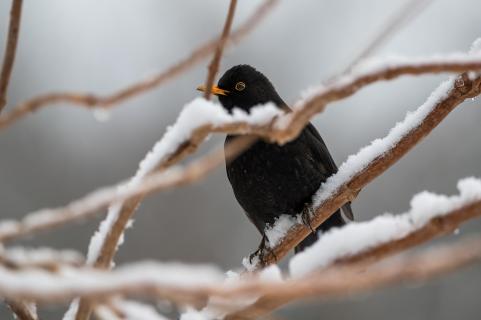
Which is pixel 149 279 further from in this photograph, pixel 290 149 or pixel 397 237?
pixel 290 149

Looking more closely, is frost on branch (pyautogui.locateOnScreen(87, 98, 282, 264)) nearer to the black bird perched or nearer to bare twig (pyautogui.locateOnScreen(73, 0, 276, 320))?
bare twig (pyautogui.locateOnScreen(73, 0, 276, 320))

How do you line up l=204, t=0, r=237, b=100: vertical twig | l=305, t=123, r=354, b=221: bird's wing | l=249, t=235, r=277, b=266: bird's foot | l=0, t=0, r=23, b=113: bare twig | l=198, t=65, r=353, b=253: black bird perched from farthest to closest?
1. l=305, t=123, r=354, b=221: bird's wing
2. l=198, t=65, r=353, b=253: black bird perched
3. l=249, t=235, r=277, b=266: bird's foot
4. l=204, t=0, r=237, b=100: vertical twig
5. l=0, t=0, r=23, b=113: bare twig

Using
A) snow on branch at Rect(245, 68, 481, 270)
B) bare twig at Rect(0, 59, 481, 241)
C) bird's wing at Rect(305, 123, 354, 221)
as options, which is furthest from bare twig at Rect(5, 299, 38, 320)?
bird's wing at Rect(305, 123, 354, 221)

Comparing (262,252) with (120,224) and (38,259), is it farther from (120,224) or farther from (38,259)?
(38,259)

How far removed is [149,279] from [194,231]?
13.8 meters

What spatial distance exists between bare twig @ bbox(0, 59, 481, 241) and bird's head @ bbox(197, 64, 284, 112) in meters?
3.78

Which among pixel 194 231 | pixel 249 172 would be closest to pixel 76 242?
pixel 194 231

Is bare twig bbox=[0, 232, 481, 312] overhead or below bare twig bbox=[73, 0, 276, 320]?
below

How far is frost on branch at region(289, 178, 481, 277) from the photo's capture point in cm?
142

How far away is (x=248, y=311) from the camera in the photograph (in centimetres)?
159

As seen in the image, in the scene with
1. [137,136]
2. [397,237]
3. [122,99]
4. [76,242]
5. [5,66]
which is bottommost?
[397,237]

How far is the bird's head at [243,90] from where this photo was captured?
5.37 meters

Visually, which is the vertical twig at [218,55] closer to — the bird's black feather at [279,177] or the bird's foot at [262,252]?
the bird's foot at [262,252]

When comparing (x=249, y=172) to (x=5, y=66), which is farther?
(x=249, y=172)
